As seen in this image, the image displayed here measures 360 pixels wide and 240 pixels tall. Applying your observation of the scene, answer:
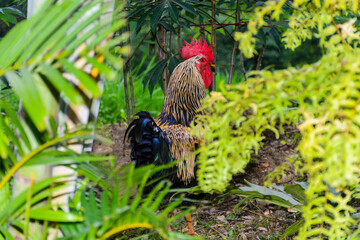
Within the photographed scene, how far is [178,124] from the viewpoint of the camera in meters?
2.33

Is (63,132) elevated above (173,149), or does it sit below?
above

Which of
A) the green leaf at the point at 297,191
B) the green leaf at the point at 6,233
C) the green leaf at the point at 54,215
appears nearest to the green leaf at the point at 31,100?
the green leaf at the point at 54,215

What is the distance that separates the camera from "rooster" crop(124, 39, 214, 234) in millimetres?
1978

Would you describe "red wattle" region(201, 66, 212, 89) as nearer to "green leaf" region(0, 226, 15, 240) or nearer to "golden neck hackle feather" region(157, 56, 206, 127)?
"golden neck hackle feather" region(157, 56, 206, 127)

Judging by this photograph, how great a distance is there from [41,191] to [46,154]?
0.53 feet

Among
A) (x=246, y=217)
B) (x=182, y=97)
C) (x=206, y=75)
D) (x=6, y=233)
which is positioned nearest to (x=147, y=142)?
(x=182, y=97)

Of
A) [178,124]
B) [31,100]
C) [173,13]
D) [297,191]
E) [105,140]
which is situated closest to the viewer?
[31,100]

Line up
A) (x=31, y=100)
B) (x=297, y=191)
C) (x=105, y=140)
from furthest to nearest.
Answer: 1. (x=297, y=191)
2. (x=105, y=140)
3. (x=31, y=100)

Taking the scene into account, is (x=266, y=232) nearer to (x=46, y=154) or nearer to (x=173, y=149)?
(x=173, y=149)

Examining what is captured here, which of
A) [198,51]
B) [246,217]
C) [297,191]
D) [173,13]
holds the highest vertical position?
[173,13]

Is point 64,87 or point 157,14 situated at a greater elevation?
point 157,14

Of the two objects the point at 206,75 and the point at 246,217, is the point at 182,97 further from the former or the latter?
the point at 246,217

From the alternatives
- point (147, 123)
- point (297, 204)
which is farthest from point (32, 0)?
point (297, 204)

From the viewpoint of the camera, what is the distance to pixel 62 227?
94cm
